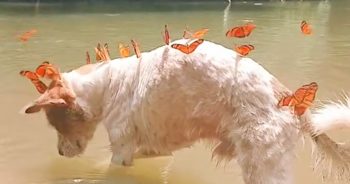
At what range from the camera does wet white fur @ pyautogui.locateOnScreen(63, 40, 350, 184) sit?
3326mm

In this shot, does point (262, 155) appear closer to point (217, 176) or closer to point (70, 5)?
point (217, 176)

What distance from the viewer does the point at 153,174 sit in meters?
4.30

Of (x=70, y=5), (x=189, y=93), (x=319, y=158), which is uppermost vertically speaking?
(x=189, y=93)

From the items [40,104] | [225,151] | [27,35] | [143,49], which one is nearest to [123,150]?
[40,104]

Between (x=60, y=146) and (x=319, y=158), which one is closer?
(x=319, y=158)

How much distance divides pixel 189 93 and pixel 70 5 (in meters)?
12.4

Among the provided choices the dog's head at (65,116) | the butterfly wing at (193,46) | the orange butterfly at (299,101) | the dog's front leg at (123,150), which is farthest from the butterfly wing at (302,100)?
the dog's head at (65,116)

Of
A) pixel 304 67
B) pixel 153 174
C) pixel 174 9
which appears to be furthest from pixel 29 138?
pixel 174 9

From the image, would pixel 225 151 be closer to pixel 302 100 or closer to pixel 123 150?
pixel 302 100

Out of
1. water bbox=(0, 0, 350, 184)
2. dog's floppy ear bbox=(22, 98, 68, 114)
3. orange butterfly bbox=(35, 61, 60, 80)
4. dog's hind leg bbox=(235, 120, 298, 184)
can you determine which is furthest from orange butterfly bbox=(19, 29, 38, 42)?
dog's hind leg bbox=(235, 120, 298, 184)

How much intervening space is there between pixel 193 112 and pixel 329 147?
0.71 metres

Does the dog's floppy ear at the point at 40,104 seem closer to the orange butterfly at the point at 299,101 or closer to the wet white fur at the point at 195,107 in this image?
the wet white fur at the point at 195,107

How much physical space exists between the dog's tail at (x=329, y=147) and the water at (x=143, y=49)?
33cm

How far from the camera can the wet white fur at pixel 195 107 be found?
3.33 m
